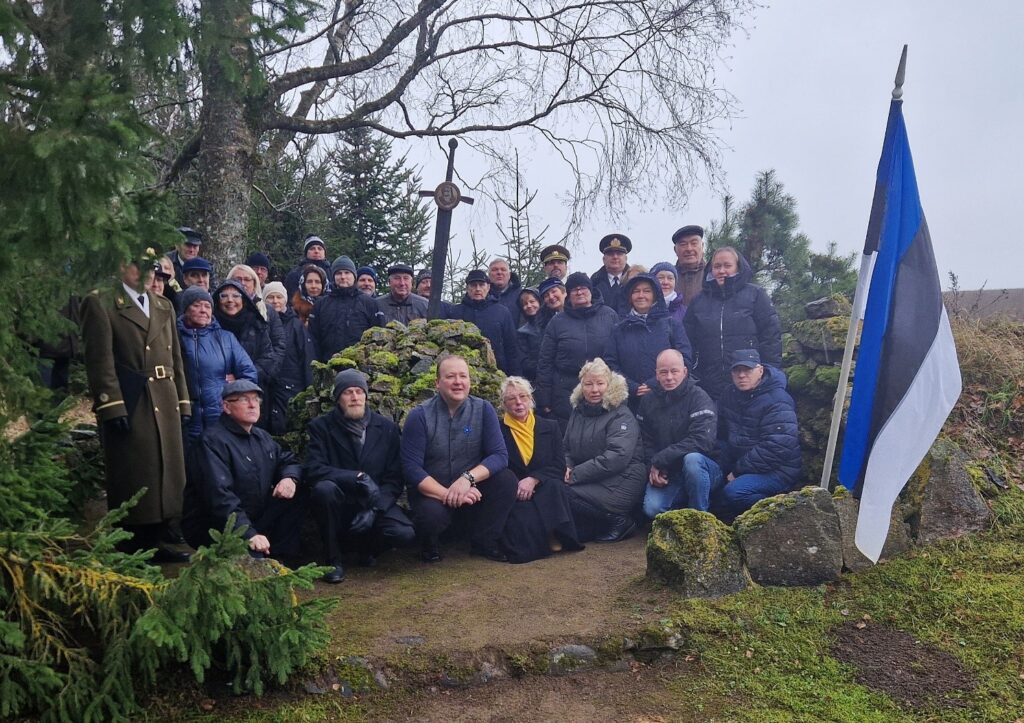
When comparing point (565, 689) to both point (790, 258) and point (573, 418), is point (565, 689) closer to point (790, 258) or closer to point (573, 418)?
point (573, 418)

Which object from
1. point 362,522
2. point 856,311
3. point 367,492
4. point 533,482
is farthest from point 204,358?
point 856,311

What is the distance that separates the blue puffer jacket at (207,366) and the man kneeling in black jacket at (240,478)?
63cm

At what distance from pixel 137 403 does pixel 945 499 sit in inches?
224

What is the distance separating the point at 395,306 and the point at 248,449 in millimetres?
3364

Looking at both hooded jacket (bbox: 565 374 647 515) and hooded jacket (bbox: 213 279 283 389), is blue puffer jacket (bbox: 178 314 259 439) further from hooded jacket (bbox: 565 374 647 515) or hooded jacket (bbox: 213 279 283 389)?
hooded jacket (bbox: 565 374 647 515)

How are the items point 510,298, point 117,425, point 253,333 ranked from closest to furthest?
point 117,425 < point 253,333 < point 510,298

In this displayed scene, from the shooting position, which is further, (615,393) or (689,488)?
(615,393)

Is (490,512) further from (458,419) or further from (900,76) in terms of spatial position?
(900,76)

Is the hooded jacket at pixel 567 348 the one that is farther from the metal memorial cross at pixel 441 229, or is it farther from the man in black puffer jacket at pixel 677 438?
the metal memorial cross at pixel 441 229

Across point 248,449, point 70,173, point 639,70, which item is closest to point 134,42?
point 70,173

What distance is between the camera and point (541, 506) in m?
5.95

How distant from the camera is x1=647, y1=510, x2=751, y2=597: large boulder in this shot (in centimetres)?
481

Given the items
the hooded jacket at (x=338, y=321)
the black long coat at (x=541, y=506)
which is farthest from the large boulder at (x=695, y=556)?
the hooded jacket at (x=338, y=321)

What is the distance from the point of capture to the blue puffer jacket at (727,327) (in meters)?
6.71
